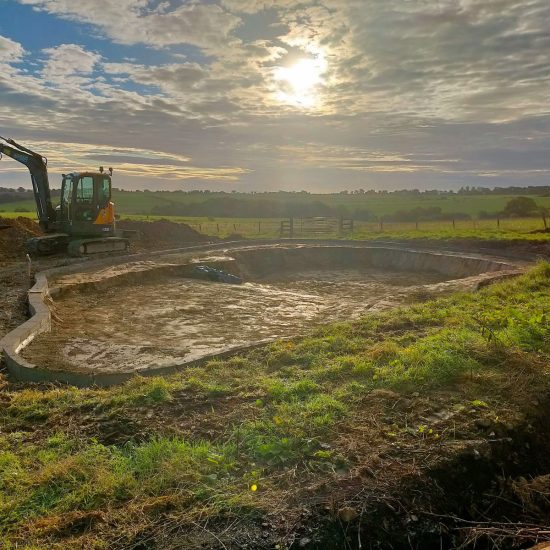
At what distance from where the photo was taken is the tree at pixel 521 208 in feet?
159

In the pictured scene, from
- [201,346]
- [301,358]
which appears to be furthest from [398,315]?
[201,346]

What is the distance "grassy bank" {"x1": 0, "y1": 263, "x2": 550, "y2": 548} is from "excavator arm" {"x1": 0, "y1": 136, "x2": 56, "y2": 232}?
49.3ft

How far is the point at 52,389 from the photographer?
22.8ft

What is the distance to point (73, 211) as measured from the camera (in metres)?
19.1

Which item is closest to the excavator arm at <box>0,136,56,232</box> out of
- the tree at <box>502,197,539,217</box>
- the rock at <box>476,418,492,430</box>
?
the rock at <box>476,418,492,430</box>

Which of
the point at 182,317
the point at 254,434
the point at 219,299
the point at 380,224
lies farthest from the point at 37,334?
the point at 380,224

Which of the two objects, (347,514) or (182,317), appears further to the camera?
(182,317)

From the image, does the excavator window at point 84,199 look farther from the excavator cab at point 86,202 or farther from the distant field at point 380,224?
the distant field at point 380,224

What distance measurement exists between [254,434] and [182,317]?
7.89 meters

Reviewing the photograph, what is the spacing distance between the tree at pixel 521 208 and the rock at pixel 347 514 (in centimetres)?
5032

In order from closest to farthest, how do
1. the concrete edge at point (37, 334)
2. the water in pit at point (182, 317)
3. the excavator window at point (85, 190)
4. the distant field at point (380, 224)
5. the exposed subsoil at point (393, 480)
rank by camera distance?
the exposed subsoil at point (393, 480)
the concrete edge at point (37, 334)
the water in pit at point (182, 317)
the excavator window at point (85, 190)
the distant field at point (380, 224)

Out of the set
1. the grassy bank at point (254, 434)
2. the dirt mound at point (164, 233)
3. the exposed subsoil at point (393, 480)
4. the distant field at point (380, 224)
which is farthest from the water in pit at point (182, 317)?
the distant field at point (380, 224)

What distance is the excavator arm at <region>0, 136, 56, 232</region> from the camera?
64.4 ft

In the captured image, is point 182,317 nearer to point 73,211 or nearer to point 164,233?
point 73,211
